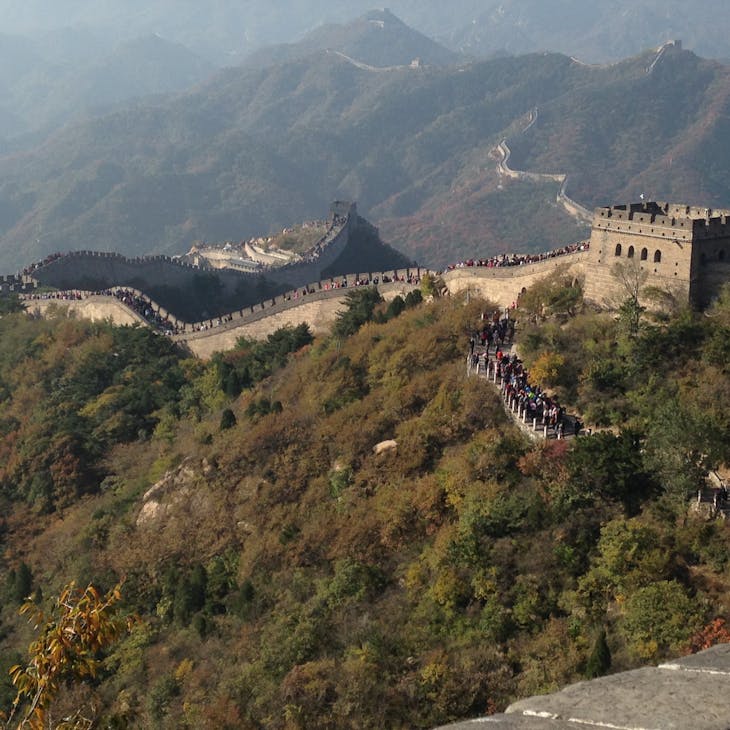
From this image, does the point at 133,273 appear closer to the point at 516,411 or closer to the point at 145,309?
the point at 145,309

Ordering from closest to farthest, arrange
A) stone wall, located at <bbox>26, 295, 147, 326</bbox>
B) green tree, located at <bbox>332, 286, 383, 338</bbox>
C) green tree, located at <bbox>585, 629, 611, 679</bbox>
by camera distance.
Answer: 1. green tree, located at <bbox>585, 629, 611, 679</bbox>
2. green tree, located at <bbox>332, 286, 383, 338</bbox>
3. stone wall, located at <bbox>26, 295, 147, 326</bbox>

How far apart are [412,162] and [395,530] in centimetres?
14654

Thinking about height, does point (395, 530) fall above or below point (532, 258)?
below

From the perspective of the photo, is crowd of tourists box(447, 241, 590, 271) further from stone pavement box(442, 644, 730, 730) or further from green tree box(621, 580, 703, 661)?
stone pavement box(442, 644, 730, 730)

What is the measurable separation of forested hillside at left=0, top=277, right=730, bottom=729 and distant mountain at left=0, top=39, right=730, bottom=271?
6551 cm

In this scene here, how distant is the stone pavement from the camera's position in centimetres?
753

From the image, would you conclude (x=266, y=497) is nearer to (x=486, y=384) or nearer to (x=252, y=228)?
(x=486, y=384)

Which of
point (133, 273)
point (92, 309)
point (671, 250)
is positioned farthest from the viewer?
point (133, 273)

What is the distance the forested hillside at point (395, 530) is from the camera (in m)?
18.0

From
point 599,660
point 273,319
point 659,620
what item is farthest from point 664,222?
point 273,319

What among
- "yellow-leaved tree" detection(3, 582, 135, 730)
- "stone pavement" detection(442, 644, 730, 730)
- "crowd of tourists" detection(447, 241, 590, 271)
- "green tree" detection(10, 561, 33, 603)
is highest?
"crowd of tourists" detection(447, 241, 590, 271)

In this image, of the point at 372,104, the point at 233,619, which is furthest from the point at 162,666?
the point at 372,104

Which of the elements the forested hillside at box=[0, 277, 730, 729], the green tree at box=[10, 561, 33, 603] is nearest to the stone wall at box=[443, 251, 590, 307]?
the forested hillside at box=[0, 277, 730, 729]

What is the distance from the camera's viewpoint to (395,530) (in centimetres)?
2258
